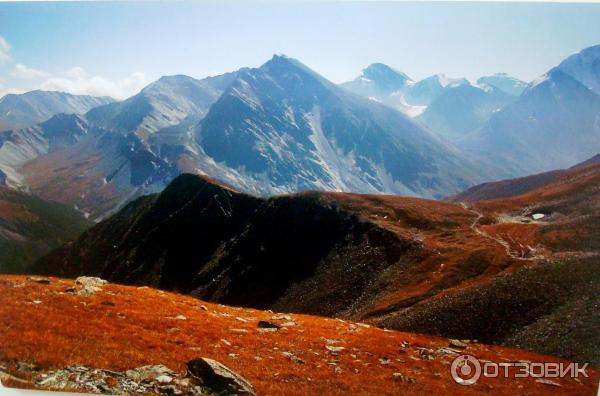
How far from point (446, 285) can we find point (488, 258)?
1038 cm

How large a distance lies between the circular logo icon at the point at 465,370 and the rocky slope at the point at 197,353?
0.49 meters

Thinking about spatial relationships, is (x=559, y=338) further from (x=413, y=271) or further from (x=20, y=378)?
(x=20, y=378)

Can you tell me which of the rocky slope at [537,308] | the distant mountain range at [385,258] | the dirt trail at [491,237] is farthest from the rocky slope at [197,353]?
the dirt trail at [491,237]

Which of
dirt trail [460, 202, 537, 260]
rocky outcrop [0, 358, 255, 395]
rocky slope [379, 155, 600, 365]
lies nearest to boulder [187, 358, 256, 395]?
rocky outcrop [0, 358, 255, 395]

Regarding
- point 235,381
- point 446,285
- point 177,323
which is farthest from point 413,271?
point 235,381

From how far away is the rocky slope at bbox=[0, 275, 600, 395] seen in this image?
886 inches

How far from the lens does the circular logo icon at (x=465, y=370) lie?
98.7 ft

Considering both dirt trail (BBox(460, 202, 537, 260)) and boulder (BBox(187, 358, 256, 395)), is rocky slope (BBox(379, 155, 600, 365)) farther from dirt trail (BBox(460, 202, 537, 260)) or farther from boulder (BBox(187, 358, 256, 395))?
boulder (BBox(187, 358, 256, 395))

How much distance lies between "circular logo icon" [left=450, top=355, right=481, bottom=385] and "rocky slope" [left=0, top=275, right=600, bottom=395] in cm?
49

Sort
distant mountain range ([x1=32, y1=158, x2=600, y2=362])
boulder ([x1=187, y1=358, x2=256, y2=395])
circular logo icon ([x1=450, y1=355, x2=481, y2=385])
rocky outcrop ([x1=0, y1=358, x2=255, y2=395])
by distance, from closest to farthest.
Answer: rocky outcrop ([x1=0, y1=358, x2=255, y2=395]) → boulder ([x1=187, y1=358, x2=256, y2=395]) → circular logo icon ([x1=450, y1=355, x2=481, y2=385]) → distant mountain range ([x1=32, y1=158, x2=600, y2=362])

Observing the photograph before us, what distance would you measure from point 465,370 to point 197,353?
18438 millimetres

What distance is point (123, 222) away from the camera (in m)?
176

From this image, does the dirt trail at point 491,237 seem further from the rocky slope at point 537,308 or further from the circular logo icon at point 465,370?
the circular logo icon at point 465,370

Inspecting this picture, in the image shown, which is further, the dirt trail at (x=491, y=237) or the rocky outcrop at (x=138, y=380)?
the dirt trail at (x=491, y=237)
